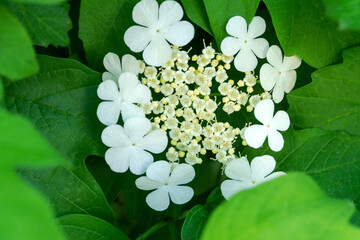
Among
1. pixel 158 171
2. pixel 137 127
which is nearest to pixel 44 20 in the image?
pixel 137 127

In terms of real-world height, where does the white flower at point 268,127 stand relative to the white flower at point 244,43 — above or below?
below

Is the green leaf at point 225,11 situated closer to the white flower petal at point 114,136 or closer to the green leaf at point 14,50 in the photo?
the white flower petal at point 114,136

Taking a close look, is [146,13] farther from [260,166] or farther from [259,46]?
[260,166]

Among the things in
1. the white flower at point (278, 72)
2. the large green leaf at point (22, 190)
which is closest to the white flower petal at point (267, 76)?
the white flower at point (278, 72)

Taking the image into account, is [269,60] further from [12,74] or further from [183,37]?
[12,74]

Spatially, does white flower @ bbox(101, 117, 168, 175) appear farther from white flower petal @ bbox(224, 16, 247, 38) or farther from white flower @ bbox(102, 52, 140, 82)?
white flower petal @ bbox(224, 16, 247, 38)

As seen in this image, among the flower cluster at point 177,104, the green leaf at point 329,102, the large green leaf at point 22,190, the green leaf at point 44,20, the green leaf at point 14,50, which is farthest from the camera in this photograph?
the green leaf at point 329,102
